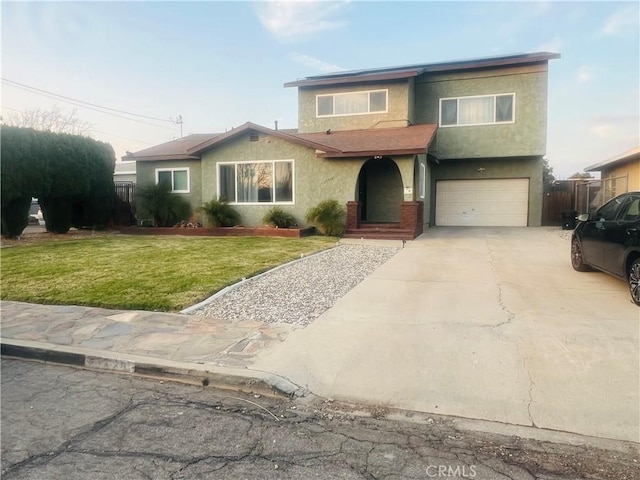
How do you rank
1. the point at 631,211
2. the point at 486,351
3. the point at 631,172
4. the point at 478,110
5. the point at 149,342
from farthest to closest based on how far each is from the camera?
the point at 478,110
the point at 631,172
the point at 631,211
the point at 149,342
the point at 486,351

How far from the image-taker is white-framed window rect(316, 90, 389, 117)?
19.3 metres

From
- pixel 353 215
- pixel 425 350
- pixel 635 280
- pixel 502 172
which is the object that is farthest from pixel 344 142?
pixel 425 350

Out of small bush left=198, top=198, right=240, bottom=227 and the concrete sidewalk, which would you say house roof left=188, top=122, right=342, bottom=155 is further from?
the concrete sidewalk

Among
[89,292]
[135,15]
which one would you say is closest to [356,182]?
[135,15]

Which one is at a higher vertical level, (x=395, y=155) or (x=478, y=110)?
(x=478, y=110)

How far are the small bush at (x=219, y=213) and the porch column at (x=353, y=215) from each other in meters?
4.83

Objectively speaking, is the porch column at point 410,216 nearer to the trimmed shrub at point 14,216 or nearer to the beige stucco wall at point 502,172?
the beige stucco wall at point 502,172

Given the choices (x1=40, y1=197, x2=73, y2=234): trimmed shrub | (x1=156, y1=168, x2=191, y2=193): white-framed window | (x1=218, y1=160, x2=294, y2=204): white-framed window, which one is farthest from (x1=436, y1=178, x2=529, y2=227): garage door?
(x1=40, y1=197, x2=73, y2=234): trimmed shrub

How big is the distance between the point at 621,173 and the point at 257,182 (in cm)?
1754

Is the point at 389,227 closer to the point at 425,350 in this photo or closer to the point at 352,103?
the point at 352,103

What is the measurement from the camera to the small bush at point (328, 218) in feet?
51.6

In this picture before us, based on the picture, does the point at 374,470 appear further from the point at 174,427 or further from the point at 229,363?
the point at 229,363

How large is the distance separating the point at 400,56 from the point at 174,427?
917 inches

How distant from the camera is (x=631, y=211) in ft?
23.4
